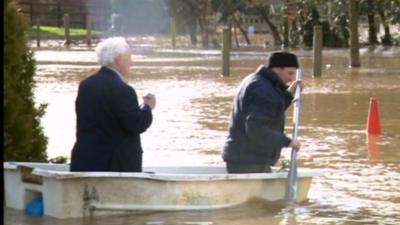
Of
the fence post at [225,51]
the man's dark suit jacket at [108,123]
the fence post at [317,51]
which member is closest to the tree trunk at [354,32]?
the fence post at [317,51]

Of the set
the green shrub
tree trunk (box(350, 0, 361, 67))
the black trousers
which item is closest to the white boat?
the black trousers

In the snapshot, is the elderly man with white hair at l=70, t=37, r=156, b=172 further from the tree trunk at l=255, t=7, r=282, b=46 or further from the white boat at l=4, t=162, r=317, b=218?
the tree trunk at l=255, t=7, r=282, b=46

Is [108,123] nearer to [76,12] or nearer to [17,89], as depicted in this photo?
[17,89]

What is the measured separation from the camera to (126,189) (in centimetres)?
851

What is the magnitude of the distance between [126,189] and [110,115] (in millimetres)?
580

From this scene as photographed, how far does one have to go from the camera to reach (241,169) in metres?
9.44

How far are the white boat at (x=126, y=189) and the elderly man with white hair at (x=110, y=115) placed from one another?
286 mm

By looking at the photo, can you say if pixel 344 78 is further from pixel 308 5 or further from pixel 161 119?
pixel 308 5

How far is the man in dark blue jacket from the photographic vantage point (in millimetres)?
9047

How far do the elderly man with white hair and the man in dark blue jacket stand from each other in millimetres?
943

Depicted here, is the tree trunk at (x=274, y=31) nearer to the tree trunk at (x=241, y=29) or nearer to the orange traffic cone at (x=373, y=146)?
the tree trunk at (x=241, y=29)

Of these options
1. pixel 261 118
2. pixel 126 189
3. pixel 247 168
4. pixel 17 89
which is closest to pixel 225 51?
pixel 247 168

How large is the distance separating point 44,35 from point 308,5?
1757 centimetres

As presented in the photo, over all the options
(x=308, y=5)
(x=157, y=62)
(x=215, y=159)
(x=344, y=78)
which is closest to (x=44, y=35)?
(x=308, y=5)
